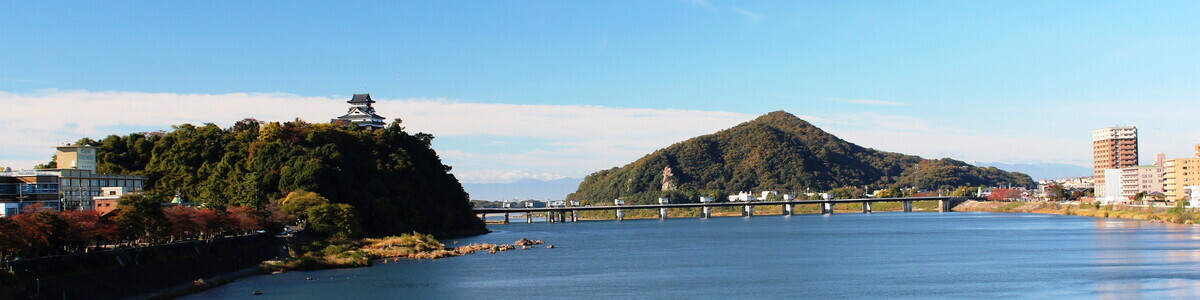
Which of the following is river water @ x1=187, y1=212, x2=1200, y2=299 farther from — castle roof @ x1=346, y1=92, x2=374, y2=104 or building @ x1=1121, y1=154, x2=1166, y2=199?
building @ x1=1121, y1=154, x2=1166, y2=199

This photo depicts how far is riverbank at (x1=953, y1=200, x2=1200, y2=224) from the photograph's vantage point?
9559cm

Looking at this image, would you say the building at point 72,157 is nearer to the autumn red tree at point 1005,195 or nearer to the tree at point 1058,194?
the tree at point 1058,194

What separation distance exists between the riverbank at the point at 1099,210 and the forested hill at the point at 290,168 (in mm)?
62086

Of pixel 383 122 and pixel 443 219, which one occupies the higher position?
pixel 383 122

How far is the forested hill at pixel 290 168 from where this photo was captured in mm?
78750

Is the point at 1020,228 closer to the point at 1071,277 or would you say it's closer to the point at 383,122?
the point at 1071,277

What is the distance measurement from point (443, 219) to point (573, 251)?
1072 inches

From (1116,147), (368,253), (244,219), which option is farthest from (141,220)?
(1116,147)

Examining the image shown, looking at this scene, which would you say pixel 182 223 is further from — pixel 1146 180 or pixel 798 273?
pixel 1146 180

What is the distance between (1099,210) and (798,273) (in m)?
84.6

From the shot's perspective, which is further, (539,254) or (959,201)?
(959,201)

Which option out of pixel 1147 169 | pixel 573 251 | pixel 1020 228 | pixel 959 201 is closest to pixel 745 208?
pixel 959 201

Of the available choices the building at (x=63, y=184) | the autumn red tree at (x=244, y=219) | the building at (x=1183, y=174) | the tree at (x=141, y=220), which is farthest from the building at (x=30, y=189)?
the building at (x=1183, y=174)

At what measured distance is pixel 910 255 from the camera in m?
59.2
